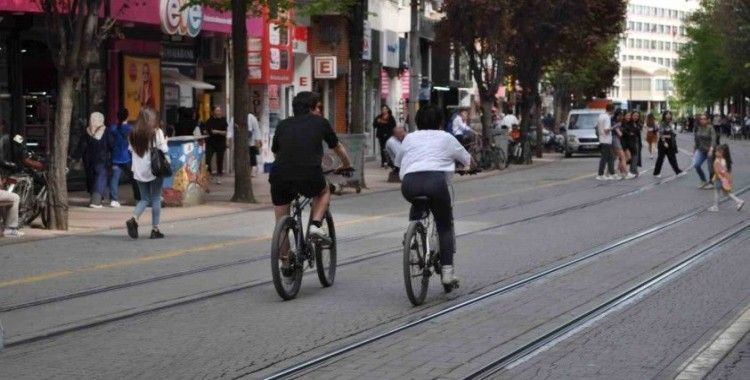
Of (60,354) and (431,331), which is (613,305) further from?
(60,354)

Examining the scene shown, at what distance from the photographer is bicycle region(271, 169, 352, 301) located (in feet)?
43.2

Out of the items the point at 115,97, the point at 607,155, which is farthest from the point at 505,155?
the point at 115,97

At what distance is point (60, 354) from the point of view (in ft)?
34.6

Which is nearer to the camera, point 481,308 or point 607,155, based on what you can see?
point 481,308

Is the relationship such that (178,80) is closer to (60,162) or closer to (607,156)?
(607,156)

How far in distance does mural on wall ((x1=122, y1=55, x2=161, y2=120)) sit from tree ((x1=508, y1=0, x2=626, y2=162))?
1731cm

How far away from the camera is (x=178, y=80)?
1469 inches

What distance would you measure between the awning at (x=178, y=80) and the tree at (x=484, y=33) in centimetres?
1187

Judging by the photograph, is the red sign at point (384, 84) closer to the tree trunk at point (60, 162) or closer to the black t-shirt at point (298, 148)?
the tree trunk at point (60, 162)

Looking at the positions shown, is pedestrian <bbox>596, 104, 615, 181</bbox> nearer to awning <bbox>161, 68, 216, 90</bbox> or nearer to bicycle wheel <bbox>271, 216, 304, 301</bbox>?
awning <bbox>161, 68, 216, 90</bbox>

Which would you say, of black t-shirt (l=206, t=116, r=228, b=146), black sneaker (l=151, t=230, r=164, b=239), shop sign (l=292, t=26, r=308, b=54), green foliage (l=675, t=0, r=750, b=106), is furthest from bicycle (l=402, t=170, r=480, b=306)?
green foliage (l=675, t=0, r=750, b=106)

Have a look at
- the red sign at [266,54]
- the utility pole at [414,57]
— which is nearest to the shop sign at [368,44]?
the red sign at [266,54]

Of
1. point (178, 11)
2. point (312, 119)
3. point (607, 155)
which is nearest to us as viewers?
point (312, 119)

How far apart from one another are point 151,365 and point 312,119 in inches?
170
